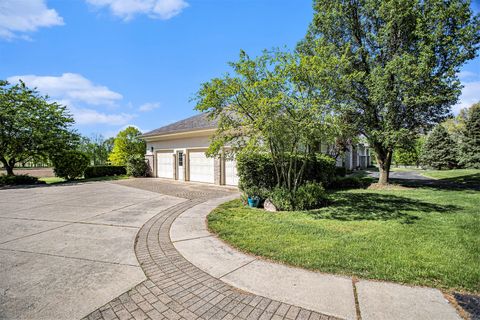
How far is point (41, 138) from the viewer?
56.8 feet

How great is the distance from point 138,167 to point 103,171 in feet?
14.3

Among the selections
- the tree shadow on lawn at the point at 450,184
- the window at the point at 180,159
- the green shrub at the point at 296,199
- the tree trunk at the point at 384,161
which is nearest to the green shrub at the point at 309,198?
the green shrub at the point at 296,199

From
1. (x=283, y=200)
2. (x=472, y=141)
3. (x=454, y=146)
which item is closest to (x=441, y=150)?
(x=454, y=146)

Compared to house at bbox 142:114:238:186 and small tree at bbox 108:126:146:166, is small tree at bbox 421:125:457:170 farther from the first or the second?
small tree at bbox 108:126:146:166

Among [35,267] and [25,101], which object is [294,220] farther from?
[25,101]

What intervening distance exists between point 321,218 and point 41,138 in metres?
20.9

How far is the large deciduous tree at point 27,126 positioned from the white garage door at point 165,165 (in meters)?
8.03

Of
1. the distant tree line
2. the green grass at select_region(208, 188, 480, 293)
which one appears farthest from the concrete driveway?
the distant tree line

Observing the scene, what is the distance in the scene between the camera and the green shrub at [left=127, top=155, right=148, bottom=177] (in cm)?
2005

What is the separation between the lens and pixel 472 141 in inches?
914

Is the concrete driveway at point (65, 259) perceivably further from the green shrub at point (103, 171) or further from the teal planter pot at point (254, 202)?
the green shrub at point (103, 171)

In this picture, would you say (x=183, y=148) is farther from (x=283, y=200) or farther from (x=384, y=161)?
(x=384, y=161)

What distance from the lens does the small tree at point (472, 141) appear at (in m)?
23.0

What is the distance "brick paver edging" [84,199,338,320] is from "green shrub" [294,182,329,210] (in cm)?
475
